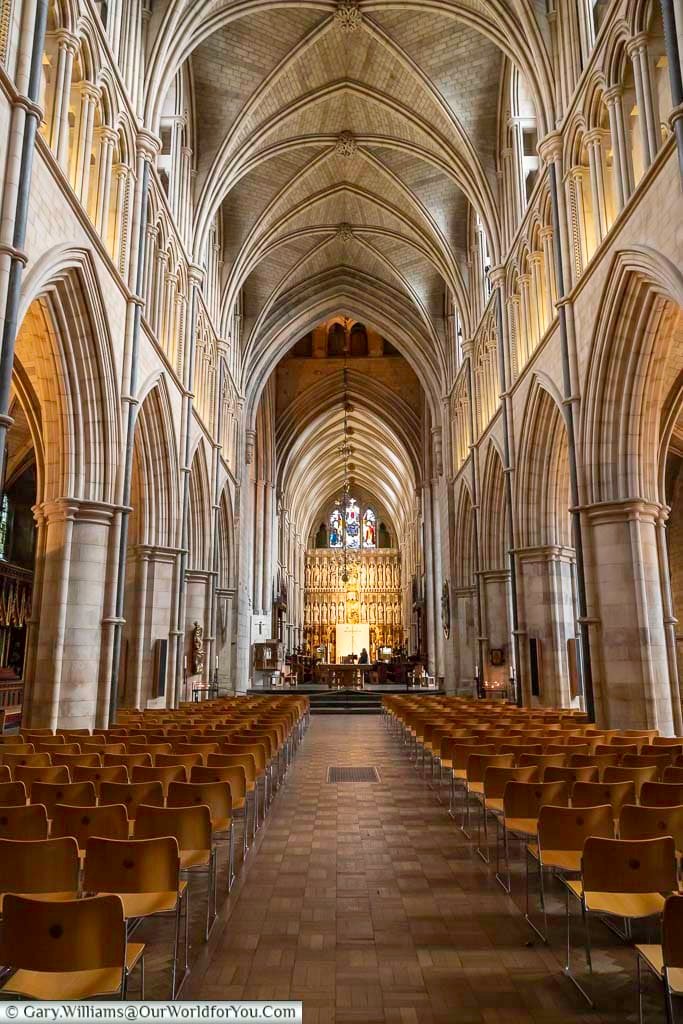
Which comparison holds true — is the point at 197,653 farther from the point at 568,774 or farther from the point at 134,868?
the point at 134,868

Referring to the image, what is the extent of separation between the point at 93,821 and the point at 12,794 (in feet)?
2.65

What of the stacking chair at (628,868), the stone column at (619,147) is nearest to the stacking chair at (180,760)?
the stacking chair at (628,868)

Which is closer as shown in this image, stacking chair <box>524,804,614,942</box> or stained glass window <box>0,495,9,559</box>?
stacking chair <box>524,804,614,942</box>

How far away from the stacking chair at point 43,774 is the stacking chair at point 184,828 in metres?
1.38

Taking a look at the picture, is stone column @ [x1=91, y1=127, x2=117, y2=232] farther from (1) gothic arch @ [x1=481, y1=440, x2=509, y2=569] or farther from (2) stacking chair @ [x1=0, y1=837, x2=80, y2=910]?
(1) gothic arch @ [x1=481, y1=440, x2=509, y2=569]

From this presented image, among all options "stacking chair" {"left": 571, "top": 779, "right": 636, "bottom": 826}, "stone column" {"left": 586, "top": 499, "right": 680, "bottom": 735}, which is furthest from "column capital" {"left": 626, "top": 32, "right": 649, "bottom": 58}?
"stacking chair" {"left": 571, "top": 779, "right": 636, "bottom": 826}

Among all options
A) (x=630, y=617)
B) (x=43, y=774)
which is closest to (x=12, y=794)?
(x=43, y=774)

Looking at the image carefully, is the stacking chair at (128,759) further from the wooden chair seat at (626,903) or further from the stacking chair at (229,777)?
the wooden chair seat at (626,903)

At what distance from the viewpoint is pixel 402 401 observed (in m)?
36.4

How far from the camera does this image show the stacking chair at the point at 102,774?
202 inches

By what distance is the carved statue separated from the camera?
1848cm

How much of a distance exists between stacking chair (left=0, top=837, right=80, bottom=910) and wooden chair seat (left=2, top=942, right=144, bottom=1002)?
0.41 meters

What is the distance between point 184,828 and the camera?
4062 mm

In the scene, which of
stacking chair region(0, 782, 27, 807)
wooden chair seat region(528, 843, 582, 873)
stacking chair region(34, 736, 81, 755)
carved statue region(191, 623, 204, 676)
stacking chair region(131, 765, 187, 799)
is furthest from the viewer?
carved statue region(191, 623, 204, 676)
